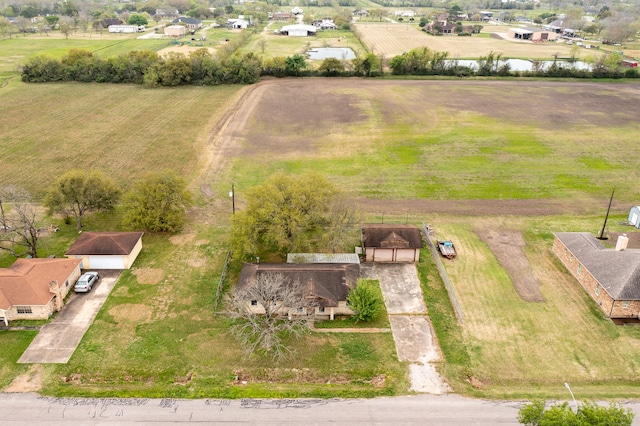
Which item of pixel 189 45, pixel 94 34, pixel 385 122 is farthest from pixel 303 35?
pixel 385 122

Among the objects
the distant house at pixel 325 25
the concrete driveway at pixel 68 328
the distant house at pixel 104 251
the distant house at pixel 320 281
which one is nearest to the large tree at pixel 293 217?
the distant house at pixel 320 281

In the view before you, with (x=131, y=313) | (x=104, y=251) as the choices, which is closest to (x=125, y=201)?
(x=104, y=251)

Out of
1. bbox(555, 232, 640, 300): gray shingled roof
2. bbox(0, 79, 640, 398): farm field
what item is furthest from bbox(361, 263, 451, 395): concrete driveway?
bbox(555, 232, 640, 300): gray shingled roof

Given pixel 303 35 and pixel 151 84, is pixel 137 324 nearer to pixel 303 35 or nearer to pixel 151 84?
pixel 151 84

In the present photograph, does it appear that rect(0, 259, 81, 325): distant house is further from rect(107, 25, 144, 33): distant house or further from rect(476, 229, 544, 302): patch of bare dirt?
rect(107, 25, 144, 33): distant house

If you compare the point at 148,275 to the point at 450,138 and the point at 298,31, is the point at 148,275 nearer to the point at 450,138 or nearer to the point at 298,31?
the point at 450,138

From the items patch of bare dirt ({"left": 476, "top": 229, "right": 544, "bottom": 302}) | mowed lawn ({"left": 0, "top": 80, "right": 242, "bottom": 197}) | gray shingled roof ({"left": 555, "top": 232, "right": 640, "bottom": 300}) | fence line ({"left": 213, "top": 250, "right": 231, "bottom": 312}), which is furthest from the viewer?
mowed lawn ({"left": 0, "top": 80, "right": 242, "bottom": 197})
